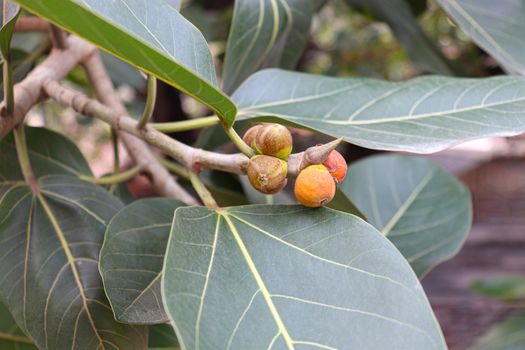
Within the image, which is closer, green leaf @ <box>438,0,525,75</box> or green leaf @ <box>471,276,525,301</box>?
green leaf @ <box>438,0,525,75</box>

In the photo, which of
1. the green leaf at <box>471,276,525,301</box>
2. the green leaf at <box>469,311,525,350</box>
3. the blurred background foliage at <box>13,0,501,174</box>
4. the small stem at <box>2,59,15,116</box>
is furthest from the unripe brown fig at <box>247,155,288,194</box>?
the green leaf at <box>471,276,525,301</box>

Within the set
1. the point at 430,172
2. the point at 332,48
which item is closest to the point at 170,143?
the point at 430,172

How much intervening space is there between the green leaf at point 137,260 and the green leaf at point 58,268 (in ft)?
0.16

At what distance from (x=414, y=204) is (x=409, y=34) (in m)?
0.30

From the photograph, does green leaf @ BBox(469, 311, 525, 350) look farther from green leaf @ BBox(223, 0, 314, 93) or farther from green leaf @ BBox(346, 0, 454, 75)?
green leaf @ BBox(223, 0, 314, 93)

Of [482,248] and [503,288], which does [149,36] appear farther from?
[482,248]

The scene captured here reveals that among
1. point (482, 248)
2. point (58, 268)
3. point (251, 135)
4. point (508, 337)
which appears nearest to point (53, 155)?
point (58, 268)

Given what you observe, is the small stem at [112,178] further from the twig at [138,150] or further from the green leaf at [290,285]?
the green leaf at [290,285]

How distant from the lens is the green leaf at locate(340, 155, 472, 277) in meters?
0.74

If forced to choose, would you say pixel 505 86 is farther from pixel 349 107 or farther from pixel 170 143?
pixel 170 143

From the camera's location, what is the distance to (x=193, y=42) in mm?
414

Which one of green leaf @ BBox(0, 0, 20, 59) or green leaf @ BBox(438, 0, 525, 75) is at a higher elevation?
green leaf @ BBox(0, 0, 20, 59)

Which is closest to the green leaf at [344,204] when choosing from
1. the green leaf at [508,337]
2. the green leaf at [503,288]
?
the green leaf at [508,337]

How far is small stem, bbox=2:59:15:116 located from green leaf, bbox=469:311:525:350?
997 mm
